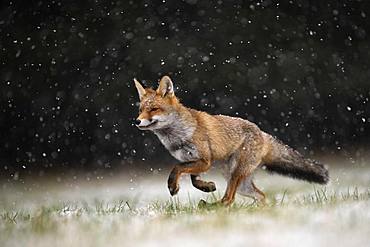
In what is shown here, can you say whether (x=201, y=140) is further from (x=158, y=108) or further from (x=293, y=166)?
(x=293, y=166)

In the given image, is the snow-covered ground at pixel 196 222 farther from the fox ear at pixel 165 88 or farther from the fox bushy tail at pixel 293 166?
the fox ear at pixel 165 88

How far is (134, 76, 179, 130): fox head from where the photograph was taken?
368 centimetres

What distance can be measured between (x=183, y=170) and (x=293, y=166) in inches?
37.8

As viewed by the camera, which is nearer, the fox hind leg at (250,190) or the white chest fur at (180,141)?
the white chest fur at (180,141)

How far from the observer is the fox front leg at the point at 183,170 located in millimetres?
3609

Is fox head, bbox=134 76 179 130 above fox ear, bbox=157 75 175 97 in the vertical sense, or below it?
below

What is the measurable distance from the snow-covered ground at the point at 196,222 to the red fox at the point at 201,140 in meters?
0.20

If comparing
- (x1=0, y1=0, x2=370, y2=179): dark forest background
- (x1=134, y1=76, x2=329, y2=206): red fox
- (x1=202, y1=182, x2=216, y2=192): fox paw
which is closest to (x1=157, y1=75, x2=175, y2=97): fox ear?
(x1=134, y1=76, x2=329, y2=206): red fox

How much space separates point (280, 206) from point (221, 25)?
258 centimetres

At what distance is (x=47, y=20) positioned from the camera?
5531mm

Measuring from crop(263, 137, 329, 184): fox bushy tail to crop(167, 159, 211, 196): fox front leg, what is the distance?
0.68 metres

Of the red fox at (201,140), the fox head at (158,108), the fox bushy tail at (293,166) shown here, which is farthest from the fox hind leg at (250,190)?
the fox head at (158,108)

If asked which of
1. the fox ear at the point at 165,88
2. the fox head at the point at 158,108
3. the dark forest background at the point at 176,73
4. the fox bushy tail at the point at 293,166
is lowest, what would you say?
the fox bushy tail at the point at 293,166

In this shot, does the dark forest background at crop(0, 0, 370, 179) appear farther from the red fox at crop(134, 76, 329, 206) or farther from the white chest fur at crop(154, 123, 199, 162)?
the white chest fur at crop(154, 123, 199, 162)
